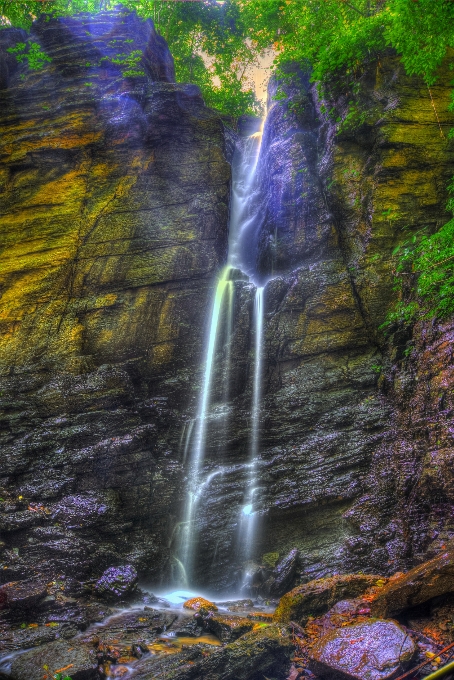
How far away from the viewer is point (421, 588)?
5145 mm

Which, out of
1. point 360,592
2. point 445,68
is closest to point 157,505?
point 360,592

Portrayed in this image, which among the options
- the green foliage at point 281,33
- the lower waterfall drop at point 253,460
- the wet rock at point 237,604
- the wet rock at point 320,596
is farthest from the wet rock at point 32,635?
the green foliage at point 281,33

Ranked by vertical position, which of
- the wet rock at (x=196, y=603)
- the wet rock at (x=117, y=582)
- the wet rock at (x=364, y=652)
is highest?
the wet rock at (x=117, y=582)

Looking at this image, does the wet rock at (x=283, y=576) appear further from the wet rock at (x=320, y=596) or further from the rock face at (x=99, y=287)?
the rock face at (x=99, y=287)

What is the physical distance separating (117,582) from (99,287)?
8.20 metres

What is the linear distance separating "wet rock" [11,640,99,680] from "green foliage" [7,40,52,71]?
1790cm

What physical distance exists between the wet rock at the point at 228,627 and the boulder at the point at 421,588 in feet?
6.51

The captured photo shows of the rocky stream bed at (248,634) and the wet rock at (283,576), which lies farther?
the wet rock at (283,576)

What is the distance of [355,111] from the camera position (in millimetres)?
12742

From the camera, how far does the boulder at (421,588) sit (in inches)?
200

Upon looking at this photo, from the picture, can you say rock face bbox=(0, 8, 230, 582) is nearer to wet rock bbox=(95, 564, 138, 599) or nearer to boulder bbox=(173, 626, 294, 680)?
wet rock bbox=(95, 564, 138, 599)

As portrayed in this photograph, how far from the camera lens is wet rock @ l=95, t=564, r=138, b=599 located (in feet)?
25.1

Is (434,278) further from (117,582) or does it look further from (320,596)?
(117,582)

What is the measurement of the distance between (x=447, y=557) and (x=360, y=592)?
1.68 metres
